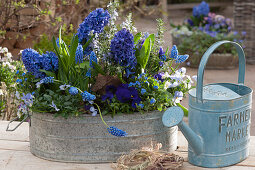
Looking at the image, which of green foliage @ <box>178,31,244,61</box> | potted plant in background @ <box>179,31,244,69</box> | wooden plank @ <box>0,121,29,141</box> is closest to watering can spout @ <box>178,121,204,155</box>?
wooden plank @ <box>0,121,29,141</box>

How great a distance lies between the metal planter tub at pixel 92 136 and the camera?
1709 mm

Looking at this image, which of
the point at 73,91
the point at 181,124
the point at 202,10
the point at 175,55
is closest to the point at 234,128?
the point at 181,124

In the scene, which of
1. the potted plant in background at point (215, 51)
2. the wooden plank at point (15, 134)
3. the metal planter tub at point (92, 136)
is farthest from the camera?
the potted plant in background at point (215, 51)

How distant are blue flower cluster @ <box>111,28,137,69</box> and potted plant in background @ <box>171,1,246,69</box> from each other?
3.44m

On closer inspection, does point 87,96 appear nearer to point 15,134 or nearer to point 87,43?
point 87,43

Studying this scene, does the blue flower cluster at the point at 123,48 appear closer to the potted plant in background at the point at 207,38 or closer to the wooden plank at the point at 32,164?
the wooden plank at the point at 32,164

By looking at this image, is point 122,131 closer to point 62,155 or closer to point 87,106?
point 87,106

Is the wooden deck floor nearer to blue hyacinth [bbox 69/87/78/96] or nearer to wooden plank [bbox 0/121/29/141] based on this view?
wooden plank [bbox 0/121/29/141]

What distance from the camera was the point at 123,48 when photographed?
1620 mm

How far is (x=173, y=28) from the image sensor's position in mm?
6152

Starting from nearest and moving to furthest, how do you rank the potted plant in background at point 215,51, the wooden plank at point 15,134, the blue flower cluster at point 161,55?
the blue flower cluster at point 161,55 → the wooden plank at point 15,134 → the potted plant in background at point 215,51

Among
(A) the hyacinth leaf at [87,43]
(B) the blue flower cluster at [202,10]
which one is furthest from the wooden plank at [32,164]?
(B) the blue flower cluster at [202,10]

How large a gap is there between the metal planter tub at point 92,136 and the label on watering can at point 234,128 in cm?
28

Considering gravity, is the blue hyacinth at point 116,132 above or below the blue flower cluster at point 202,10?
below
